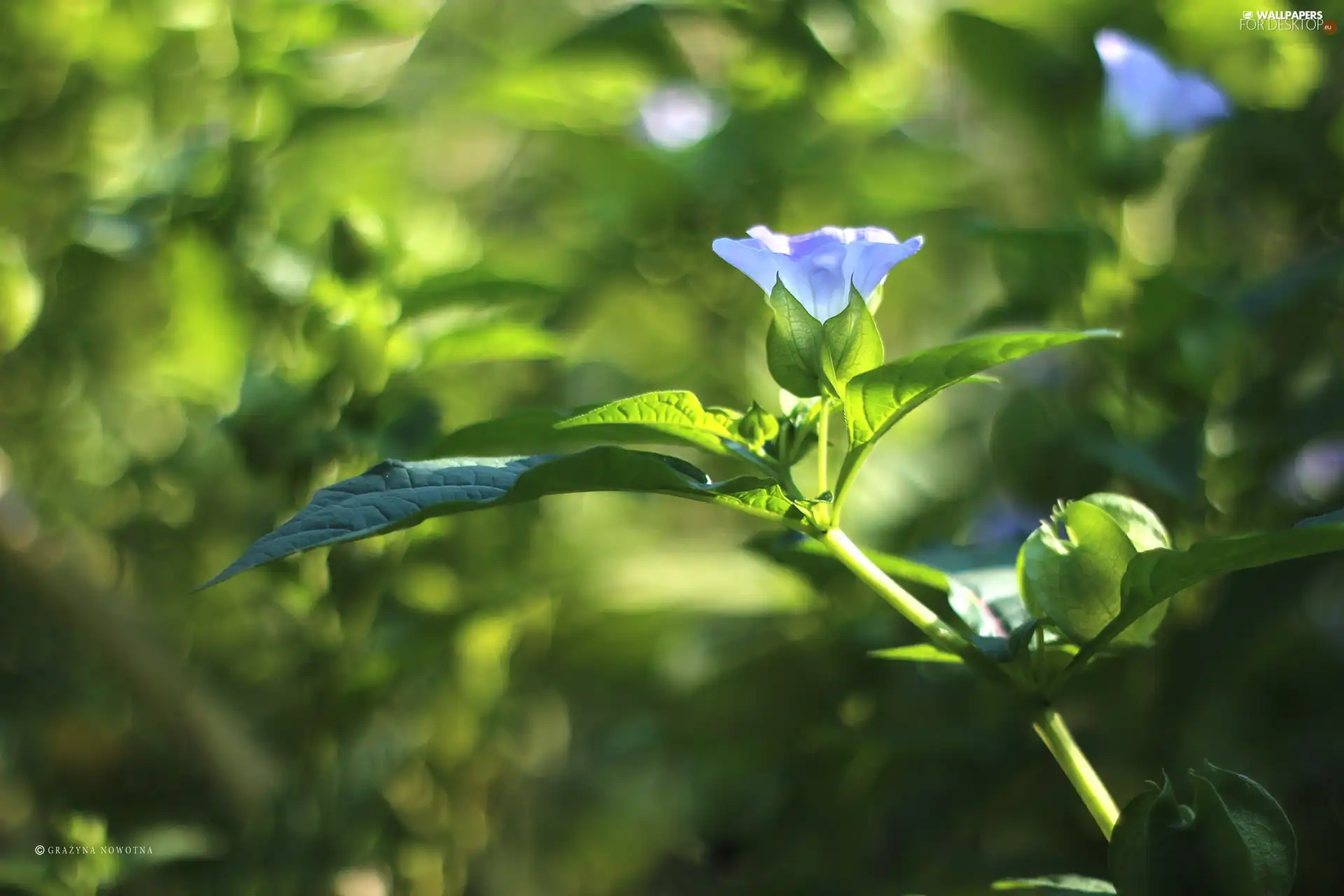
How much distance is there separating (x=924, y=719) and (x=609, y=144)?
0.56 metres

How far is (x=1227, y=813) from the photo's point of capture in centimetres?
40

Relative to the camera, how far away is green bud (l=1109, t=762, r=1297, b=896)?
0.40 meters

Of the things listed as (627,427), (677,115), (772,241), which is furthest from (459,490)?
(677,115)

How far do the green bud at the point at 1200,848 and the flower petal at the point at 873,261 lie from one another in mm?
226

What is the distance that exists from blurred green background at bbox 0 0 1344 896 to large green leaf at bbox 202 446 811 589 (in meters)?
0.21

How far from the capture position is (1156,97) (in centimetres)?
81

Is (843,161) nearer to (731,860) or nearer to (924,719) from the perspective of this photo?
(924,719)

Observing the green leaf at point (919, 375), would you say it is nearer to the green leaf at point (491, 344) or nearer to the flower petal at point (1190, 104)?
the green leaf at point (491, 344)

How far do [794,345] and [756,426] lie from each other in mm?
42

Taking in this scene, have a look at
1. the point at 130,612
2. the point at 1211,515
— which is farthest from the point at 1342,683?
the point at 130,612

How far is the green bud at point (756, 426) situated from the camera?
461 mm

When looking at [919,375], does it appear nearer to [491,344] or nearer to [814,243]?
[814,243]

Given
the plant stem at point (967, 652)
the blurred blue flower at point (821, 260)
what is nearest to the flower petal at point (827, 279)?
the blurred blue flower at point (821, 260)

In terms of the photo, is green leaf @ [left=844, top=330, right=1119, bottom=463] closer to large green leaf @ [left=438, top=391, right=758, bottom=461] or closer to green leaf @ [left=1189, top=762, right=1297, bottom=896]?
large green leaf @ [left=438, top=391, right=758, bottom=461]
